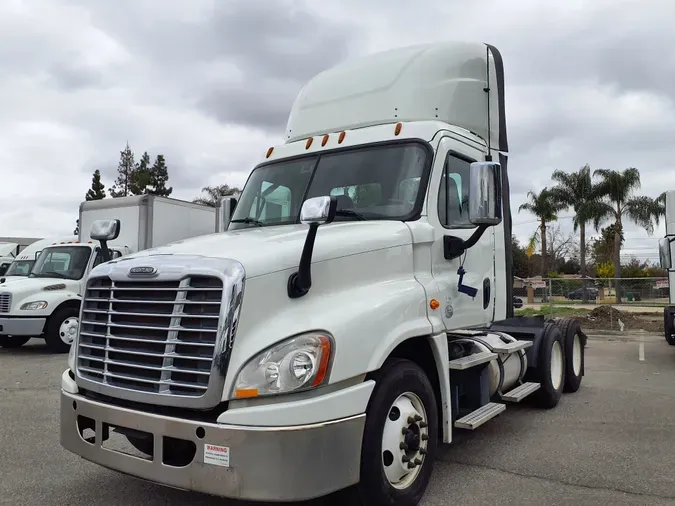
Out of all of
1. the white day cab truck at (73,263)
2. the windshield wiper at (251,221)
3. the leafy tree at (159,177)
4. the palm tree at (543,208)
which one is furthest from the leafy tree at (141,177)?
the windshield wiper at (251,221)

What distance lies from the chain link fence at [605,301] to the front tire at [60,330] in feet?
39.2

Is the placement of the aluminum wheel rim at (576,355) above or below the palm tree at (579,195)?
below

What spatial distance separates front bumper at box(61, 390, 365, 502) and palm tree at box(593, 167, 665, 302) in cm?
3675

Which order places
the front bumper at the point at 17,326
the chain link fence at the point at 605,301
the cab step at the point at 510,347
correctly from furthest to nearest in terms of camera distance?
1. the chain link fence at the point at 605,301
2. the front bumper at the point at 17,326
3. the cab step at the point at 510,347

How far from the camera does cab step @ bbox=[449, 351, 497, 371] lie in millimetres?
4532

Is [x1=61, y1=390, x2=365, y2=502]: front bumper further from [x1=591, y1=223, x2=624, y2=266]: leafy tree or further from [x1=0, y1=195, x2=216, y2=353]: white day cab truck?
[x1=591, y1=223, x2=624, y2=266]: leafy tree

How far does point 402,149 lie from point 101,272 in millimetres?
2420

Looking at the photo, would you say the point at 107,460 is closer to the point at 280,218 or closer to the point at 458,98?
the point at 280,218

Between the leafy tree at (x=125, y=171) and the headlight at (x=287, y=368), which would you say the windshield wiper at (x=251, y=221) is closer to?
the headlight at (x=287, y=368)

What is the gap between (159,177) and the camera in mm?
61250

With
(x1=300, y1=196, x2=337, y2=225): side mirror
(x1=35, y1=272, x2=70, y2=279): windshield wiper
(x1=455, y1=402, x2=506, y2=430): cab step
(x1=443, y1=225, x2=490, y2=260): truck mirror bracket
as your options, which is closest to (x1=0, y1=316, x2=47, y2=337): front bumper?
(x1=35, y1=272, x2=70, y2=279): windshield wiper

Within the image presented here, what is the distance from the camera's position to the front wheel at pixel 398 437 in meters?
3.57

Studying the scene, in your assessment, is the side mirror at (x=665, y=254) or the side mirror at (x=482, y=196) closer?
the side mirror at (x=482, y=196)

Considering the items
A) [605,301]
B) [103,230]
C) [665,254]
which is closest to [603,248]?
[605,301]
